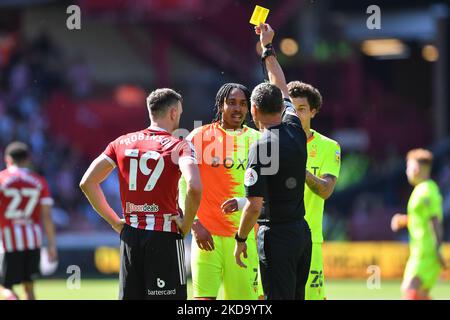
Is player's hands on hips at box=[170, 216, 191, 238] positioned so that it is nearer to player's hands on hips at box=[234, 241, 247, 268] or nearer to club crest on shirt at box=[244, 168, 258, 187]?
player's hands on hips at box=[234, 241, 247, 268]

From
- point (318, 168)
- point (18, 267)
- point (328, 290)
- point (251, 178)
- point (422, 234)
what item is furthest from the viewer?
point (328, 290)

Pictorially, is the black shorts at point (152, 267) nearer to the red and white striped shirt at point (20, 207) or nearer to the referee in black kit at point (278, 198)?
the referee in black kit at point (278, 198)

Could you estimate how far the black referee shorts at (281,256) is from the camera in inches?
320

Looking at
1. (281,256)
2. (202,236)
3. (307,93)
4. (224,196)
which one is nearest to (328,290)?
(224,196)

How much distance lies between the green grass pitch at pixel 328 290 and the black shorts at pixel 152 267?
22.4 ft

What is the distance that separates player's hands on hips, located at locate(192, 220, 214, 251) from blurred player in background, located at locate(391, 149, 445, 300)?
352cm

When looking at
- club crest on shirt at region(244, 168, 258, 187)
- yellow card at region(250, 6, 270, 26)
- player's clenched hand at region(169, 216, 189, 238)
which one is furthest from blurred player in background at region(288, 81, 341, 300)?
player's clenched hand at region(169, 216, 189, 238)

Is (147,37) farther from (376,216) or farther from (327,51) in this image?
(376,216)

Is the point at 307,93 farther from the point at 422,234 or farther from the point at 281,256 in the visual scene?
the point at 422,234

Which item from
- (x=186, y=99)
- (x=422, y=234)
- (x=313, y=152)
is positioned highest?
(x=186, y=99)

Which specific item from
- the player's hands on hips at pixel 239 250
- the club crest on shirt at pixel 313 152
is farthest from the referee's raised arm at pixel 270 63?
the player's hands on hips at pixel 239 250

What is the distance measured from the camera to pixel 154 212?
8.37 meters

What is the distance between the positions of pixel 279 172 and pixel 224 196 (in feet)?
4.96

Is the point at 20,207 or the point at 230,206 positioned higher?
the point at 230,206
